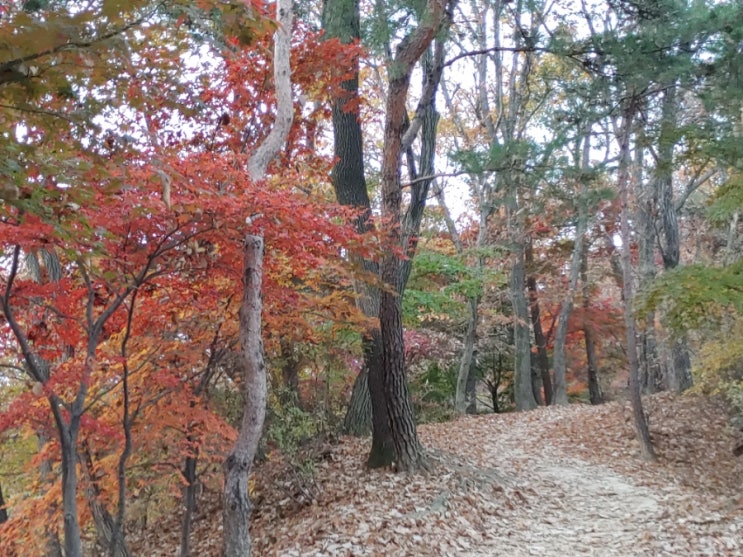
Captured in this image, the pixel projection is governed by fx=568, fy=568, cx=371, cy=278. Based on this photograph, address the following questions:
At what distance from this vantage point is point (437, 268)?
9992 mm

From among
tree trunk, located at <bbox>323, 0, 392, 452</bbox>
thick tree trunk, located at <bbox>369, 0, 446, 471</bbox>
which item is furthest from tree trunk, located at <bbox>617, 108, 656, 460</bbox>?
tree trunk, located at <bbox>323, 0, 392, 452</bbox>

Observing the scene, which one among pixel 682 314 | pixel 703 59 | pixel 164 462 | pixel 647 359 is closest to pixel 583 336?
pixel 647 359

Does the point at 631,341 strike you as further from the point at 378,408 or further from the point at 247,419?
the point at 247,419

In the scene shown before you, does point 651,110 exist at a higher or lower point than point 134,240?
higher

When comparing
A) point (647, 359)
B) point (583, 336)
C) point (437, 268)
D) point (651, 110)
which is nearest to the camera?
point (651, 110)

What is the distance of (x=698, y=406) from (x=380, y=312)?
7.12 m

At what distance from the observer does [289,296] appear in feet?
19.2

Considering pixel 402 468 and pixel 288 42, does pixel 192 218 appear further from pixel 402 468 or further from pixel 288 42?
pixel 402 468

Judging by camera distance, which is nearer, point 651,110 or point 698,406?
point 651,110

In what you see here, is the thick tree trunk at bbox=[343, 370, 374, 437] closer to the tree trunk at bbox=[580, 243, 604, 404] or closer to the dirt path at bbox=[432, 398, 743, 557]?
the dirt path at bbox=[432, 398, 743, 557]

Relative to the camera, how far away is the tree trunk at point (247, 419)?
479 cm

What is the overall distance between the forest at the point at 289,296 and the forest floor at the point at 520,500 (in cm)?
5

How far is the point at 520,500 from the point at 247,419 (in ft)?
11.8

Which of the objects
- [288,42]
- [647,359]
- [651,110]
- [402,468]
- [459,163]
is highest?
[651,110]
